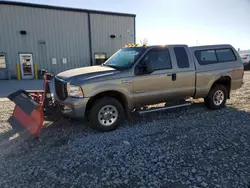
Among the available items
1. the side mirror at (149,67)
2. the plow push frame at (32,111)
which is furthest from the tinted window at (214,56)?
the plow push frame at (32,111)

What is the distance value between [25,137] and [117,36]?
1690cm

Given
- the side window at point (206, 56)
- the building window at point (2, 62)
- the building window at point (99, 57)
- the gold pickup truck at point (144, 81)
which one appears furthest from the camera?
the building window at point (99, 57)

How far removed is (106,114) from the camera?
465 centimetres

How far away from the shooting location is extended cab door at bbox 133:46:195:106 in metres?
4.94

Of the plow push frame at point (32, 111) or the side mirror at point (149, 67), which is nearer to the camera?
the plow push frame at point (32, 111)

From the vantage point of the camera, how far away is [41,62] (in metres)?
17.0

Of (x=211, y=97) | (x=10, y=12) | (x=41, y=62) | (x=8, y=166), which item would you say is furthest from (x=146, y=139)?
(x=10, y=12)

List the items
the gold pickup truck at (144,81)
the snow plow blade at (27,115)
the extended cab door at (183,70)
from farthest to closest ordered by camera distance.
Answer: the extended cab door at (183,70) < the gold pickup truck at (144,81) < the snow plow blade at (27,115)

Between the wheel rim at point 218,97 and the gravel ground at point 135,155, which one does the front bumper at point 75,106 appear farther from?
the wheel rim at point 218,97

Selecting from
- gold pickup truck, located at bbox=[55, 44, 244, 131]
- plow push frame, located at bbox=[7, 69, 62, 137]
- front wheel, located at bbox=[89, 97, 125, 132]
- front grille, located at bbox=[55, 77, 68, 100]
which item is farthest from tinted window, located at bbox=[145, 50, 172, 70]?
plow push frame, located at bbox=[7, 69, 62, 137]

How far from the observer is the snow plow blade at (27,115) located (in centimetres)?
419

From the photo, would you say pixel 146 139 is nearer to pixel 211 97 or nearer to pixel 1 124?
pixel 211 97

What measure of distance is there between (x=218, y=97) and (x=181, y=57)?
77.9 inches

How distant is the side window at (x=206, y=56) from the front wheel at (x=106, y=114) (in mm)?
2873
